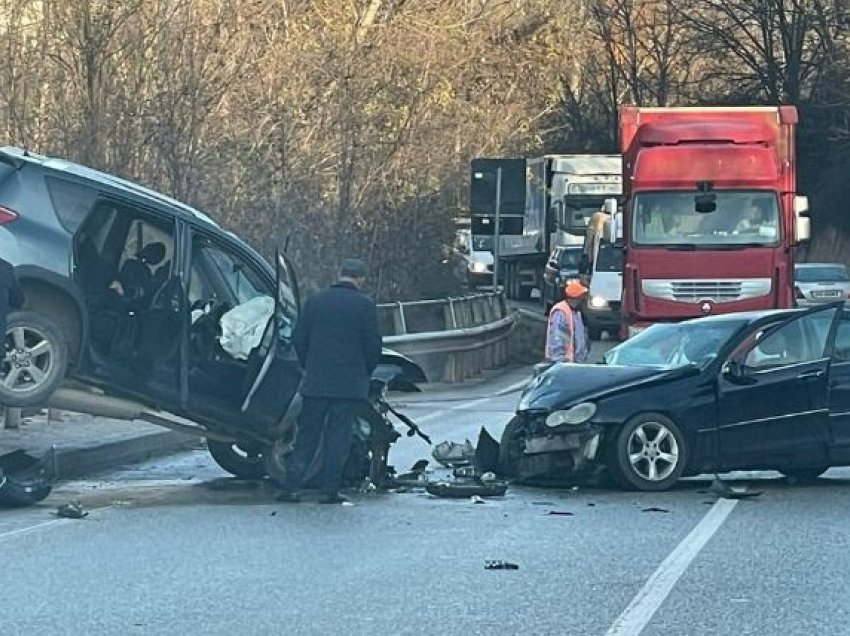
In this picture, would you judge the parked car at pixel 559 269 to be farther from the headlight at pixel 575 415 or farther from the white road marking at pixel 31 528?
the white road marking at pixel 31 528

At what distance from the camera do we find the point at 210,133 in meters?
25.6

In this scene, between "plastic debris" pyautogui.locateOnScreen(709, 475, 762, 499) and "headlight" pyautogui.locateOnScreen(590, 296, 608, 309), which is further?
"headlight" pyautogui.locateOnScreen(590, 296, 608, 309)

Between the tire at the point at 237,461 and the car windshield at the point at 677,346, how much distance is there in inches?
111

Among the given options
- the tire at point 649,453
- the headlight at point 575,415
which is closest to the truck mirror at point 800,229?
the tire at point 649,453

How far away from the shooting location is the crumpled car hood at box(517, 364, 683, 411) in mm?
12859

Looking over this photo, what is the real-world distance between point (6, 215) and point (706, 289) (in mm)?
13745

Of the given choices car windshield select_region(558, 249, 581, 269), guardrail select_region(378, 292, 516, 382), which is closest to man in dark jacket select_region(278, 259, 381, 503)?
guardrail select_region(378, 292, 516, 382)

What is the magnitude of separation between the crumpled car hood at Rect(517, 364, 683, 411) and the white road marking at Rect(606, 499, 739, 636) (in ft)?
4.03

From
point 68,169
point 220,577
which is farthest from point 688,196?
point 220,577

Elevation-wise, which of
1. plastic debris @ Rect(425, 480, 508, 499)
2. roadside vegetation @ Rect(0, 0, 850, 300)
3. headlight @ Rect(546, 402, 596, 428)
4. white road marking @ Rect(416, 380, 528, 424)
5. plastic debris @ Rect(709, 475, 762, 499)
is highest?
roadside vegetation @ Rect(0, 0, 850, 300)

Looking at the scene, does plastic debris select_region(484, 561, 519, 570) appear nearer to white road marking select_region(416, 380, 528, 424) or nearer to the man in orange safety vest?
the man in orange safety vest

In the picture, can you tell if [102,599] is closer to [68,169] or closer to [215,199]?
[68,169]

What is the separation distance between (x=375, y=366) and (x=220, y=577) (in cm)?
344

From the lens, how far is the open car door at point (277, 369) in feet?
41.5
